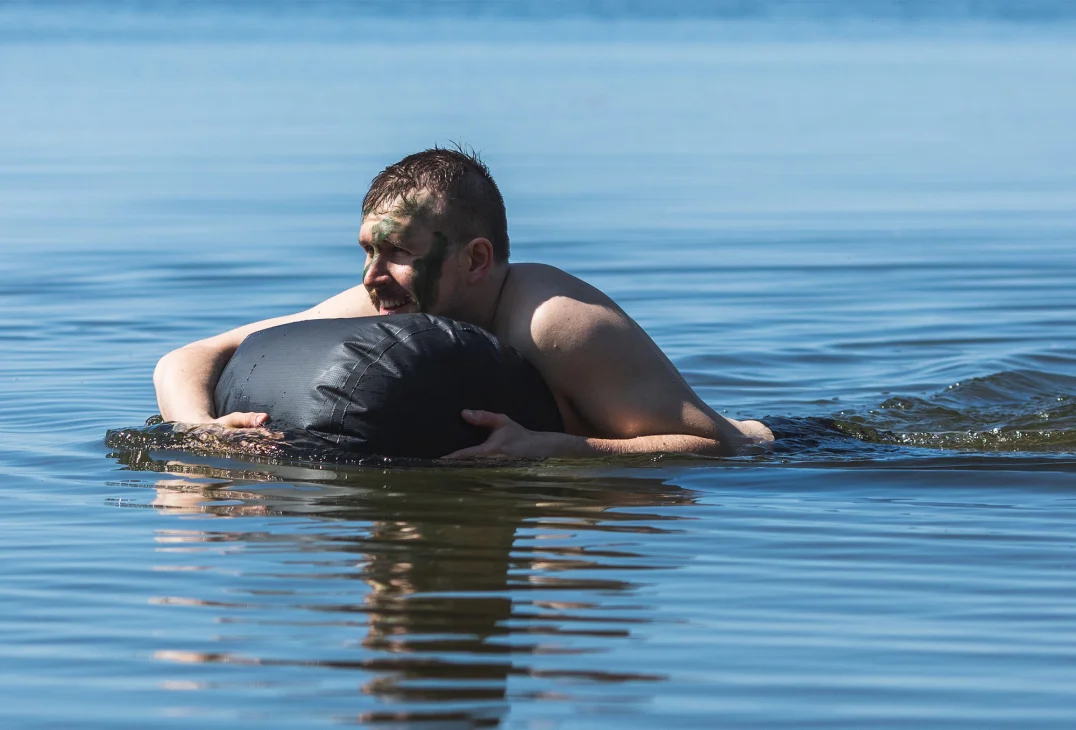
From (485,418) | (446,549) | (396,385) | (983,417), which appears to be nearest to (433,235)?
(396,385)

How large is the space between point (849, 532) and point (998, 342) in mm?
5631

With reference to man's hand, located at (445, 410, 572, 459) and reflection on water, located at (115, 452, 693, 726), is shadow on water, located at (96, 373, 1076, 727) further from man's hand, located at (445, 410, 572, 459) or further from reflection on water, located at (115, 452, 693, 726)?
man's hand, located at (445, 410, 572, 459)

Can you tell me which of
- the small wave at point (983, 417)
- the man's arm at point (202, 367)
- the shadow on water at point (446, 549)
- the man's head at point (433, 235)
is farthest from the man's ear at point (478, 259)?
the small wave at point (983, 417)

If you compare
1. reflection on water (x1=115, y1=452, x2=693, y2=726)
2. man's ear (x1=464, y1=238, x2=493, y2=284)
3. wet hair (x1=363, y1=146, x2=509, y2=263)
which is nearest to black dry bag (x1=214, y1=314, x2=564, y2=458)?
reflection on water (x1=115, y1=452, x2=693, y2=726)

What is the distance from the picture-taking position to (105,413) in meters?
8.75

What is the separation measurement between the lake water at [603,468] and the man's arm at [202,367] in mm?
229

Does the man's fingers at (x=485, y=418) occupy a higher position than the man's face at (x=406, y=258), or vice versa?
the man's face at (x=406, y=258)

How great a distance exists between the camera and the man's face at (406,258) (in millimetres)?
6848

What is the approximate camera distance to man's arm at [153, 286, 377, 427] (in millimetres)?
7176

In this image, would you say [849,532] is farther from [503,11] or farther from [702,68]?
[503,11]

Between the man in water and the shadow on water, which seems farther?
the man in water

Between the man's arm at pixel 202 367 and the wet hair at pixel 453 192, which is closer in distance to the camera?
the wet hair at pixel 453 192

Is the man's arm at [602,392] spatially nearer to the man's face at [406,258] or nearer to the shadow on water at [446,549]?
the shadow on water at [446,549]

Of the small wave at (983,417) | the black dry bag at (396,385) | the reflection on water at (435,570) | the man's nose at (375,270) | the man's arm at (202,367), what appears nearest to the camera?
the reflection on water at (435,570)
